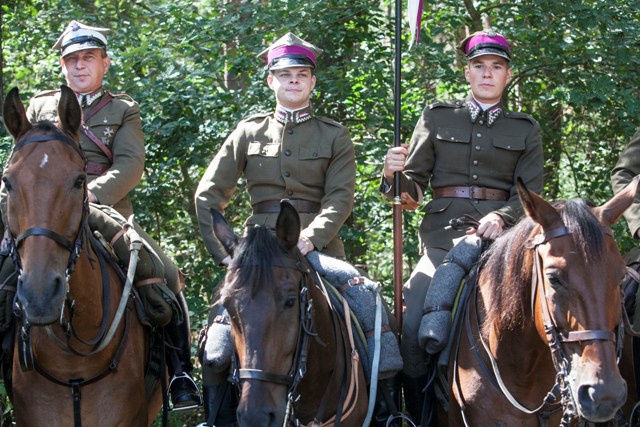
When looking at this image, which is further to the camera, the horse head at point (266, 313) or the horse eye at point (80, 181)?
the horse eye at point (80, 181)

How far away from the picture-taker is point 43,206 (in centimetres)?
474

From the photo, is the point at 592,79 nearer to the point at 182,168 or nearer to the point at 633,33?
the point at 633,33

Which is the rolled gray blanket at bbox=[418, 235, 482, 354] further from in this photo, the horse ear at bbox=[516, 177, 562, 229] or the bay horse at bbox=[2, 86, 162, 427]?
the bay horse at bbox=[2, 86, 162, 427]

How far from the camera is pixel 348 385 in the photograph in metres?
5.25

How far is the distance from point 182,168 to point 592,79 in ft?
13.2

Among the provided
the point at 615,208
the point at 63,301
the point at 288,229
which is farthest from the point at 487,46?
the point at 63,301

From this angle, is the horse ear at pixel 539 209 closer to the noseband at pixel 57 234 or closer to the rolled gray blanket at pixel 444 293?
the rolled gray blanket at pixel 444 293

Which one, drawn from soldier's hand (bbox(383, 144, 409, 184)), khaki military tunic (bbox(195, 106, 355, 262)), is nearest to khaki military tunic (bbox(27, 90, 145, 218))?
khaki military tunic (bbox(195, 106, 355, 262))

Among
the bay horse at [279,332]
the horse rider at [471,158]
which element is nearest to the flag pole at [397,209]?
the horse rider at [471,158]

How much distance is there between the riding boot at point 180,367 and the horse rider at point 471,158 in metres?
1.44

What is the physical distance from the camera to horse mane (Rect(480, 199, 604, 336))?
14.4 feet

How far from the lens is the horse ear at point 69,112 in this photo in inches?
204

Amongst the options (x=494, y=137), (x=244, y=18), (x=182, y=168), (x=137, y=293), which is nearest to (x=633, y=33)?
(x=494, y=137)

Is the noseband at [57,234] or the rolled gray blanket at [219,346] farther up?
the noseband at [57,234]
